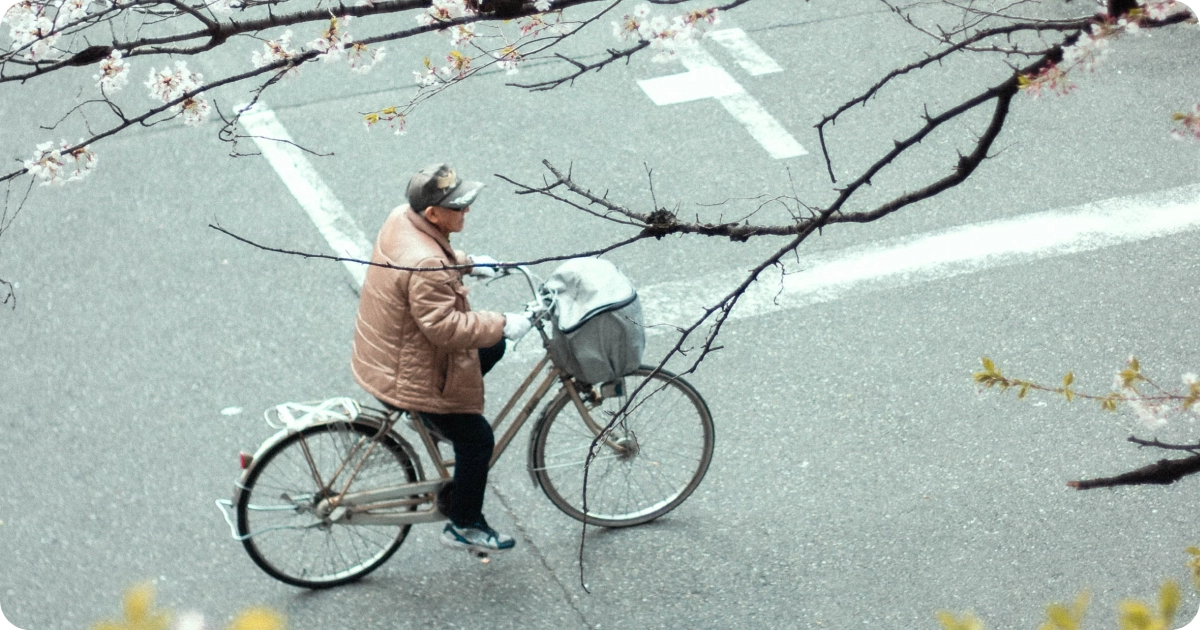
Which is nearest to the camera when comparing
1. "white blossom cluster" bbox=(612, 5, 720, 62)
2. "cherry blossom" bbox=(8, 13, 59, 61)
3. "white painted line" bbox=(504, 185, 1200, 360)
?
"cherry blossom" bbox=(8, 13, 59, 61)

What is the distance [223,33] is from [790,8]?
736 cm

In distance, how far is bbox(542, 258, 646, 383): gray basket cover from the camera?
4238 millimetres

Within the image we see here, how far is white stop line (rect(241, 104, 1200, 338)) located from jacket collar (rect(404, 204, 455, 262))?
1.88 metres

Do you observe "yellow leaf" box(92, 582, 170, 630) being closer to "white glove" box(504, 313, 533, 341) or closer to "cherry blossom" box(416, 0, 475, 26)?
"cherry blossom" box(416, 0, 475, 26)

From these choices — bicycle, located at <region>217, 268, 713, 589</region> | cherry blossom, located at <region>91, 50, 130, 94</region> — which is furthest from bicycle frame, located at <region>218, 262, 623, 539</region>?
cherry blossom, located at <region>91, 50, 130, 94</region>

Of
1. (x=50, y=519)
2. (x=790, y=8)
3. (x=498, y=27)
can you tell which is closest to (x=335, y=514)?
(x=50, y=519)

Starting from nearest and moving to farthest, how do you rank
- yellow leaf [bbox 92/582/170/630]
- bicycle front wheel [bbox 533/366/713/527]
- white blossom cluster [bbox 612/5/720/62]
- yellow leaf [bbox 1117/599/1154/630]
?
1. yellow leaf [bbox 92/582/170/630]
2. yellow leaf [bbox 1117/599/1154/630]
3. white blossom cluster [bbox 612/5/720/62]
4. bicycle front wheel [bbox 533/366/713/527]

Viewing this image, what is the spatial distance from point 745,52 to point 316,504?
5.38 meters

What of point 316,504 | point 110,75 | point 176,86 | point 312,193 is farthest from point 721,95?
point 110,75

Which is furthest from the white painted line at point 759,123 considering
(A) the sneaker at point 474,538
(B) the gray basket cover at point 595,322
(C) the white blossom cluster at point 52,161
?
(C) the white blossom cluster at point 52,161

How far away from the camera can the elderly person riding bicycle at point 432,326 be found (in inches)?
158

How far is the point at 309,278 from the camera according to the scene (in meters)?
6.44

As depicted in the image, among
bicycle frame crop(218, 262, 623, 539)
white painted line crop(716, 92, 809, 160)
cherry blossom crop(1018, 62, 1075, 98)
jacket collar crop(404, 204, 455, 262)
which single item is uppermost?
cherry blossom crop(1018, 62, 1075, 98)

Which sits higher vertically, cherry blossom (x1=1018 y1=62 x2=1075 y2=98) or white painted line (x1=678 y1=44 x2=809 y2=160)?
cherry blossom (x1=1018 y1=62 x2=1075 y2=98)
